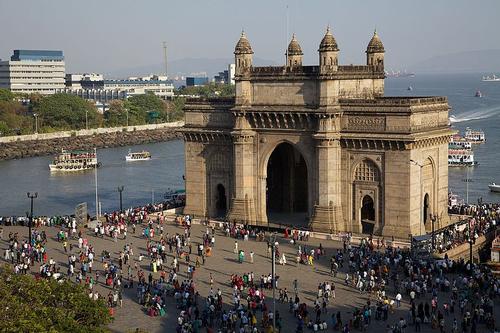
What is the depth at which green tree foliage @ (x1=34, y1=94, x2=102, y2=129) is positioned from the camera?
146 meters

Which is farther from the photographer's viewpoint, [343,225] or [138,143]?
[138,143]

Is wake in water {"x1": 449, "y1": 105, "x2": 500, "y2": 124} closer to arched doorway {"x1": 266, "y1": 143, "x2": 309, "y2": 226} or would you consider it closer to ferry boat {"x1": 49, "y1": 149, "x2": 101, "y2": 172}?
ferry boat {"x1": 49, "y1": 149, "x2": 101, "y2": 172}

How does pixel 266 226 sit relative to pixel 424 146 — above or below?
below

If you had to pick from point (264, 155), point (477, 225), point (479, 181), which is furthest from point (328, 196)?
point (479, 181)

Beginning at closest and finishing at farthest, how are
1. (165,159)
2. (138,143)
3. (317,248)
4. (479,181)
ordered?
(317,248), (479,181), (165,159), (138,143)

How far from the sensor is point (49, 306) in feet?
102

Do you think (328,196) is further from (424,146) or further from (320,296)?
(320,296)

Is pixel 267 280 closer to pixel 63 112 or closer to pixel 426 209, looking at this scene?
pixel 426 209

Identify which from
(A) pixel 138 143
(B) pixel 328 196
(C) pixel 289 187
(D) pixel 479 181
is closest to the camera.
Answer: (B) pixel 328 196

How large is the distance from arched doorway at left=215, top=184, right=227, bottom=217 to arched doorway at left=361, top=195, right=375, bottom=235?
10255 mm

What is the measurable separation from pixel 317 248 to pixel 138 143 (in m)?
93.4

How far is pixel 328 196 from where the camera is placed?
53531mm

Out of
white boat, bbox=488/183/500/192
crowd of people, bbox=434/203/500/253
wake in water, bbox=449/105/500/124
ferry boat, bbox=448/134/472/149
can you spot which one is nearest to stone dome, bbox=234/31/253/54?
crowd of people, bbox=434/203/500/253

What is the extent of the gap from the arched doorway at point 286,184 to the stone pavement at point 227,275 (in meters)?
6.44
